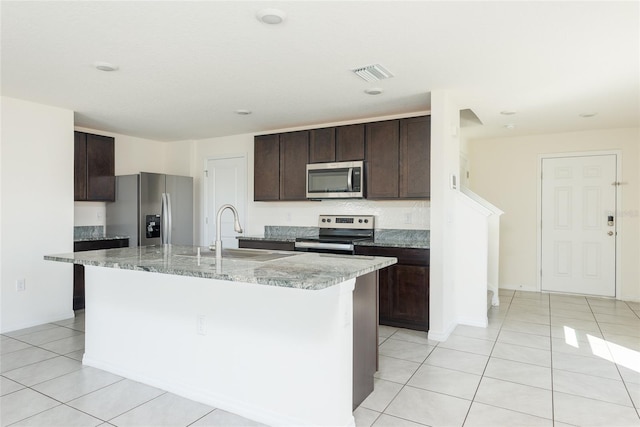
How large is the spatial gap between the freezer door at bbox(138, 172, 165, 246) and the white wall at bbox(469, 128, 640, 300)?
15.1 feet

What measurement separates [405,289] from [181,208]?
11.0 feet

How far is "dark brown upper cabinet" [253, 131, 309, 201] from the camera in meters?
4.95

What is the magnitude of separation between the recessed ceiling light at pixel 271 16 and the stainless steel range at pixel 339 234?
245 centimetres

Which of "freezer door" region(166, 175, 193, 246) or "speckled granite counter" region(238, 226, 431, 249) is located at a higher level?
"freezer door" region(166, 175, 193, 246)

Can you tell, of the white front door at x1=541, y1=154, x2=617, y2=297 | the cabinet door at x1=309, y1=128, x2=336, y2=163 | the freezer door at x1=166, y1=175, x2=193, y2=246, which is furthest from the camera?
the freezer door at x1=166, y1=175, x2=193, y2=246

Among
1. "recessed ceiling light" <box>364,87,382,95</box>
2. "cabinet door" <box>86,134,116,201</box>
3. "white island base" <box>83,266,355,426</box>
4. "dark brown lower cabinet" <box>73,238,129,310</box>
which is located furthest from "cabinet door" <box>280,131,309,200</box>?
"white island base" <box>83,266,355,426</box>

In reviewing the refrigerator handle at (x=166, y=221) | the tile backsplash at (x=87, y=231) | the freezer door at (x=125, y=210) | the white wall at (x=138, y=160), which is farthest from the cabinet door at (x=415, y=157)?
the tile backsplash at (x=87, y=231)

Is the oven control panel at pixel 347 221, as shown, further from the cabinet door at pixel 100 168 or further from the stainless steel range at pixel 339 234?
the cabinet door at pixel 100 168

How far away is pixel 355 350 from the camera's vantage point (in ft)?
7.80

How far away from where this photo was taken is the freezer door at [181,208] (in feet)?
18.0

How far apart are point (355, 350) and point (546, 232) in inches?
181

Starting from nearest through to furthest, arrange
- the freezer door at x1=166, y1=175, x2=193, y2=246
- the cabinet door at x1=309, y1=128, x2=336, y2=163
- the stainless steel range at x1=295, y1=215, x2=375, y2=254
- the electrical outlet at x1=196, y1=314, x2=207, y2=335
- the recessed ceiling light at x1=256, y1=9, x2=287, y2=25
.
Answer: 1. the recessed ceiling light at x1=256, y1=9, x2=287, y2=25
2. the electrical outlet at x1=196, y1=314, x2=207, y2=335
3. the stainless steel range at x1=295, y1=215, x2=375, y2=254
4. the cabinet door at x1=309, y1=128, x2=336, y2=163
5. the freezer door at x1=166, y1=175, x2=193, y2=246

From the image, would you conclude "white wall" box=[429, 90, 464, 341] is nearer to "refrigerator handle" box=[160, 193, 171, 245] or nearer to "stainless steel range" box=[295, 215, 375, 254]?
"stainless steel range" box=[295, 215, 375, 254]

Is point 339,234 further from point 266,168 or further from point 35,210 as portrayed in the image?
point 35,210
